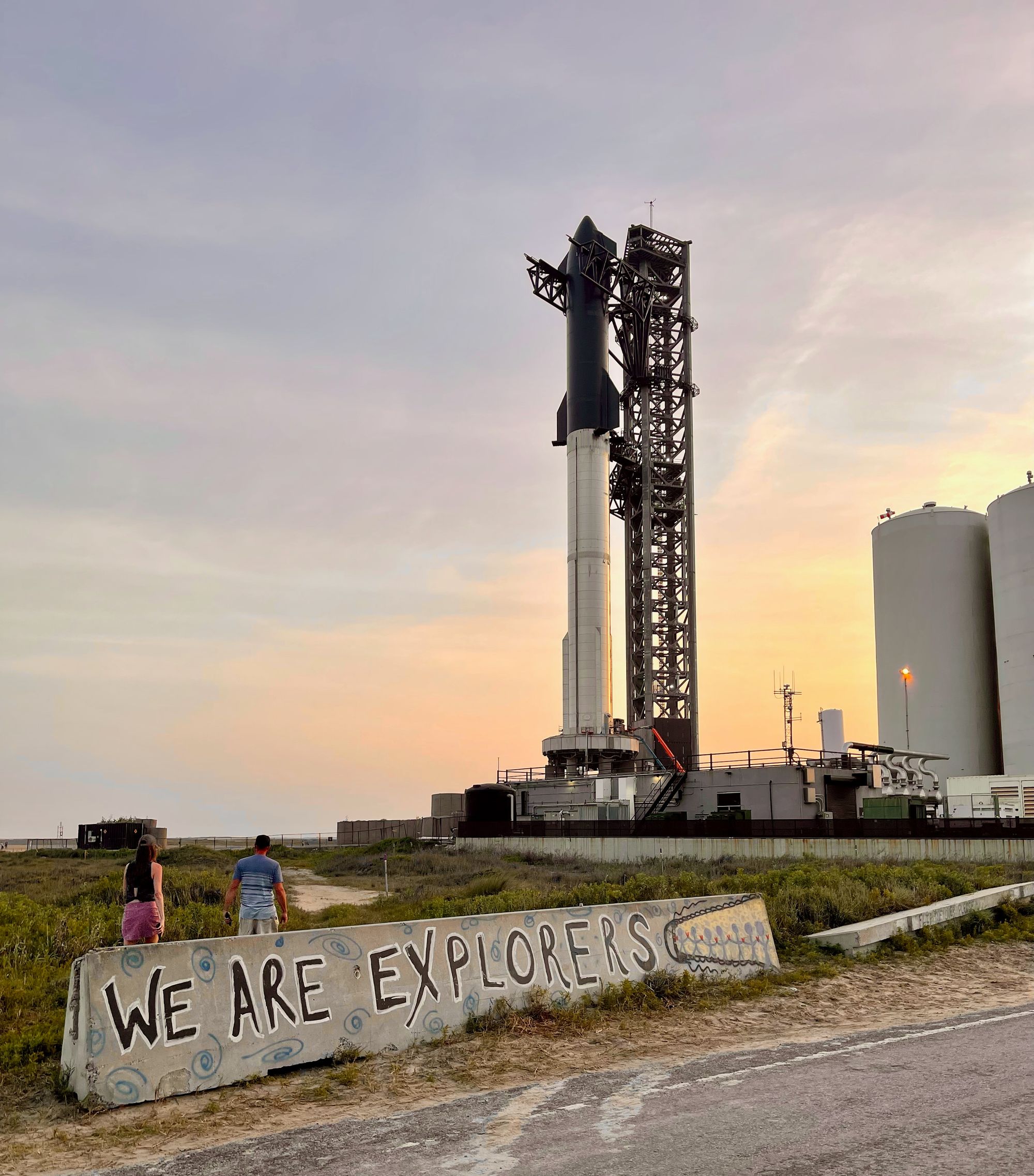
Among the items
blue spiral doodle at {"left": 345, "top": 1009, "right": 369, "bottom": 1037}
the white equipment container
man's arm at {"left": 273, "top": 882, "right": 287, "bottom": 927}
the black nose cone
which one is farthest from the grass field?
the black nose cone

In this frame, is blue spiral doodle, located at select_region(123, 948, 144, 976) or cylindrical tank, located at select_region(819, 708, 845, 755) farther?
cylindrical tank, located at select_region(819, 708, 845, 755)

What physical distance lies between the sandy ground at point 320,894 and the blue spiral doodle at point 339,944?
17.3 metres

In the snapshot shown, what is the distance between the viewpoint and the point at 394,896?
30.9m

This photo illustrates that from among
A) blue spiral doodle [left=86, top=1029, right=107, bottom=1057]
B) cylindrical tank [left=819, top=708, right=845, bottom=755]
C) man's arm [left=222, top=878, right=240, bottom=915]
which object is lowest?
blue spiral doodle [left=86, top=1029, right=107, bottom=1057]

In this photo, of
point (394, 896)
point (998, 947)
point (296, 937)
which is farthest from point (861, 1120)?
point (394, 896)

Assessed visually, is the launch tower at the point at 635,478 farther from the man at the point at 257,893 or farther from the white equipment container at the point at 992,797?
the man at the point at 257,893

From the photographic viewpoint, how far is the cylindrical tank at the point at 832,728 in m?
112

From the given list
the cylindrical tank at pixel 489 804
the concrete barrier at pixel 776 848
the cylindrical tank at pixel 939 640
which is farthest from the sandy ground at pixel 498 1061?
the cylindrical tank at pixel 939 640

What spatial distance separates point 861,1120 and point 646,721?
60.6 metres

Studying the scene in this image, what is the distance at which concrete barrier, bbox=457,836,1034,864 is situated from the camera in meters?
34.2

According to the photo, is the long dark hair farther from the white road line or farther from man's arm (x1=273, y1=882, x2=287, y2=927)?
the white road line

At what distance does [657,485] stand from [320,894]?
145ft

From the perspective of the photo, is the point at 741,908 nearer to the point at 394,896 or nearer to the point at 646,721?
the point at 394,896

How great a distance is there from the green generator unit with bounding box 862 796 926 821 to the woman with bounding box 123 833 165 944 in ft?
136
